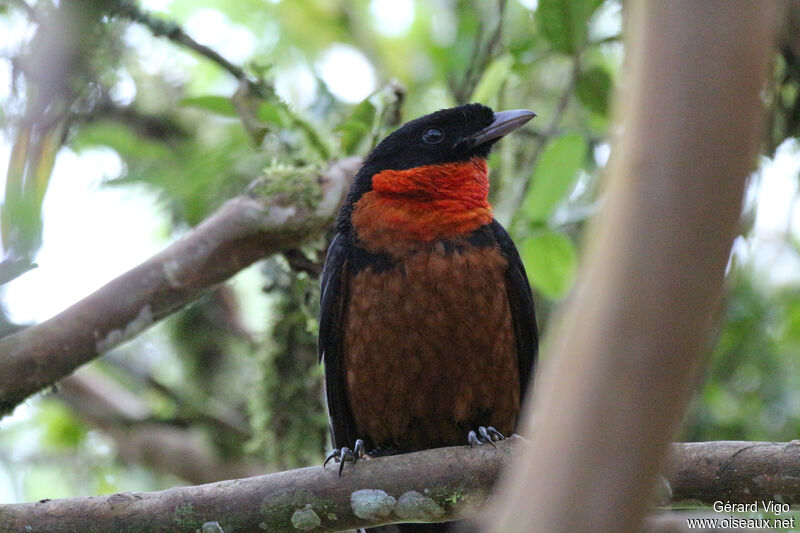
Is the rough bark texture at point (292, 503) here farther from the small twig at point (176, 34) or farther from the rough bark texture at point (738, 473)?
the small twig at point (176, 34)

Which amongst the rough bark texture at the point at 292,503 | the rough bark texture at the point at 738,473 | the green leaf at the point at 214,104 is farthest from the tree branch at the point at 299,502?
the green leaf at the point at 214,104

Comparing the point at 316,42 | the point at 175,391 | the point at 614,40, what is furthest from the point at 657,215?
the point at 316,42

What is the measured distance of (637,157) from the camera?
0.89 meters

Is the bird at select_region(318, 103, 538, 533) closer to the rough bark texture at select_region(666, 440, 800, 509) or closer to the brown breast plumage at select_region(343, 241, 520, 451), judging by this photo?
the brown breast plumage at select_region(343, 241, 520, 451)

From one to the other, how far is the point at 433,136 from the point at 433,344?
929 millimetres

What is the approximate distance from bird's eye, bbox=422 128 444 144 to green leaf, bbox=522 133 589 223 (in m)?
0.64

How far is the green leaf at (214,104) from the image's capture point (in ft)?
12.9

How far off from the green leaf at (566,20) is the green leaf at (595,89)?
0.94 feet

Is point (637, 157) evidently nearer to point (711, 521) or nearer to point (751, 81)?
point (751, 81)

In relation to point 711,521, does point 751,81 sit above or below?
above

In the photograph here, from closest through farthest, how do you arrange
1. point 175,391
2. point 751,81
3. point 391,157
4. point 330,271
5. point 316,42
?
point 751,81 < point 330,271 < point 391,157 < point 175,391 < point 316,42

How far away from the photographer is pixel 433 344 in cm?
297

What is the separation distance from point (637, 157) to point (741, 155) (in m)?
0.10

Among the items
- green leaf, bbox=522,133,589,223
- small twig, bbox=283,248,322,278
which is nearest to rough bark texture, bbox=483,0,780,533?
small twig, bbox=283,248,322,278
